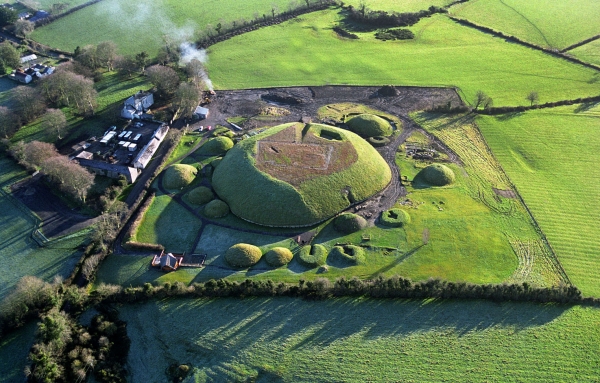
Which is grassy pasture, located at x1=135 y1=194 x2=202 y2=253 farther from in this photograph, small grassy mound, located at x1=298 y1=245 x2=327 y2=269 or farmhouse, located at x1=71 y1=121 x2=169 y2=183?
small grassy mound, located at x1=298 y1=245 x2=327 y2=269

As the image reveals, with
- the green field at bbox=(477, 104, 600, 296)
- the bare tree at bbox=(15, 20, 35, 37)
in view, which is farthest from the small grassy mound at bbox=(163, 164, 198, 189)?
the bare tree at bbox=(15, 20, 35, 37)

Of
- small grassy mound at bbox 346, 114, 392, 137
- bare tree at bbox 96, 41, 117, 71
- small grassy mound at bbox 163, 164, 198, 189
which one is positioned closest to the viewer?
small grassy mound at bbox 163, 164, 198, 189

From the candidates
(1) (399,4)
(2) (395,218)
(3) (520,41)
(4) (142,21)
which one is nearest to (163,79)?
(4) (142,21)

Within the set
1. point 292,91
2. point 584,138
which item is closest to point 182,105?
point 292,91

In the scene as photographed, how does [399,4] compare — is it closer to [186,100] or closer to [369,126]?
[369,126]

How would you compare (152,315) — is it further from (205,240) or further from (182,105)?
(182,105)

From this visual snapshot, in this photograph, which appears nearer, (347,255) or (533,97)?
(347,255)
